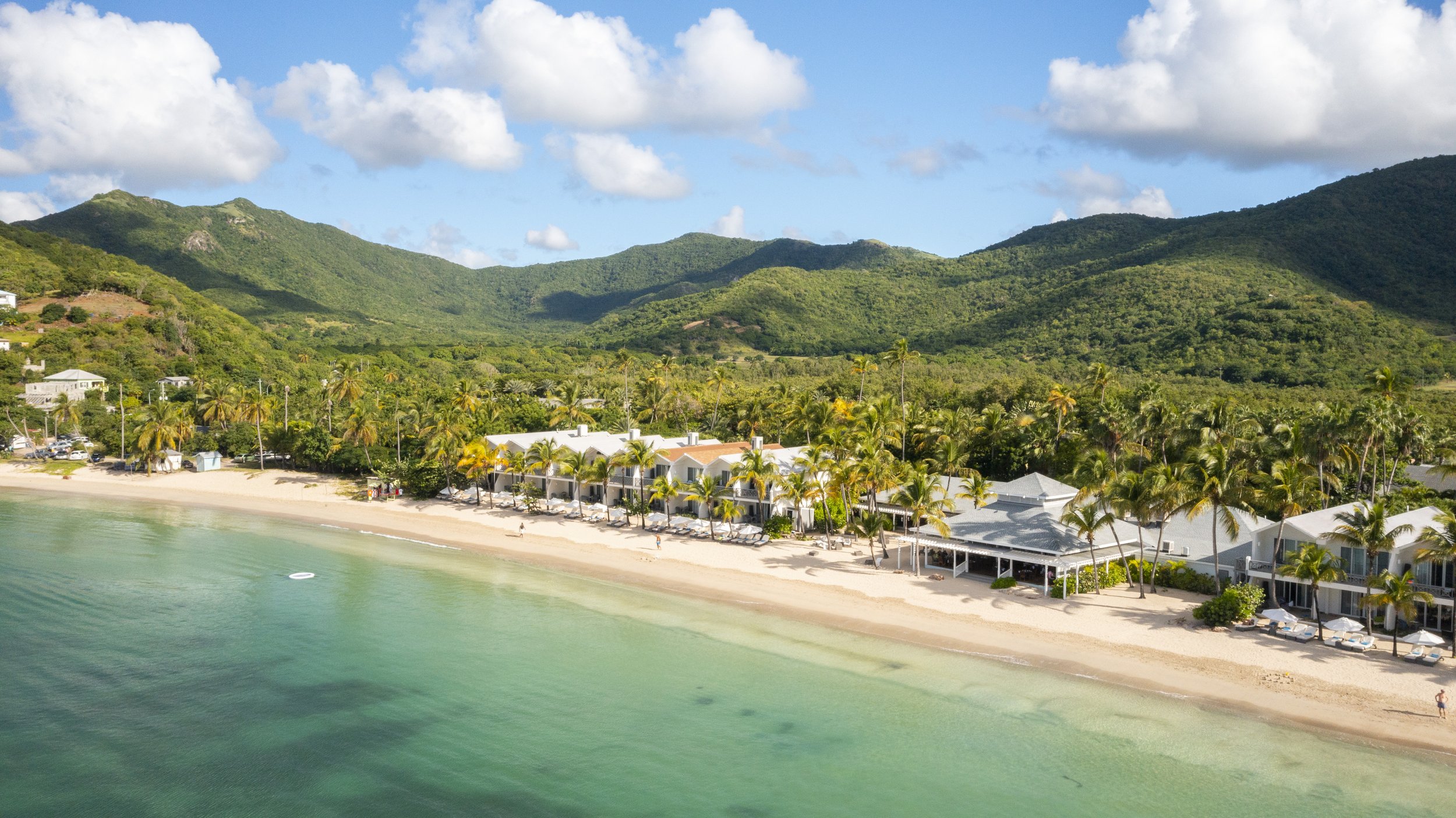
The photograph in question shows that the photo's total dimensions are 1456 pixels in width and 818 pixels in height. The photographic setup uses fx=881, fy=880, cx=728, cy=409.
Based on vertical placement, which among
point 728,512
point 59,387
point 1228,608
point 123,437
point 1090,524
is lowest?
point 1228,608

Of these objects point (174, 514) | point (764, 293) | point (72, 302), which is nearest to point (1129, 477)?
point (174, 514)

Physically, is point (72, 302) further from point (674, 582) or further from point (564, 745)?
point (564, 745)

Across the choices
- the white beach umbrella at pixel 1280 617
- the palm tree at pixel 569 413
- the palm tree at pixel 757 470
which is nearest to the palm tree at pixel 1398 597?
the white beach umbrella at pixel 1280 617

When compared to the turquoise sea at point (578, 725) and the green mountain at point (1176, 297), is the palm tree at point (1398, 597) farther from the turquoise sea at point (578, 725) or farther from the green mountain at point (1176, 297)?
the green mountain at point (1176, 297)

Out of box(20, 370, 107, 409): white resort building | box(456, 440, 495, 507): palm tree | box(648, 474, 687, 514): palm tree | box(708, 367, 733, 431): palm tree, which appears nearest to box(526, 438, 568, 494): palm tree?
box(456, 440, 495, 507): palm tree

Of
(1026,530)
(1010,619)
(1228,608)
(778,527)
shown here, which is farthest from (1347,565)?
(778,527)

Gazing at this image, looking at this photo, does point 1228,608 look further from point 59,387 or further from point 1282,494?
point 59,387
